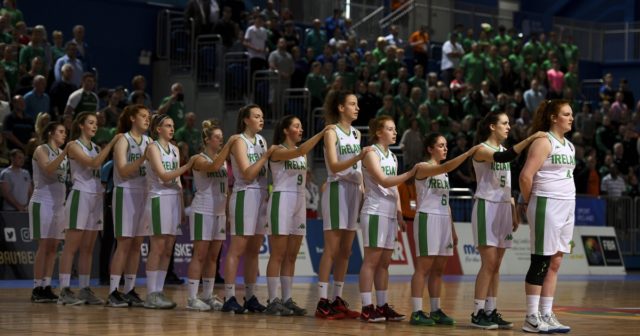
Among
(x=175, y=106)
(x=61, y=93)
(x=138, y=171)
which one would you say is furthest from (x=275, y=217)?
(x=175, y=106)

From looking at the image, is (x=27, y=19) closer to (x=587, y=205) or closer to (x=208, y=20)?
(x=208, y=20)

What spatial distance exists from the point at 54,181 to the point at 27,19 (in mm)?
11851

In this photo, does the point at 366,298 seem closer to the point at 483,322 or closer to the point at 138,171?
the point at 483,322

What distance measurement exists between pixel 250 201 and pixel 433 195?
219 centimetres

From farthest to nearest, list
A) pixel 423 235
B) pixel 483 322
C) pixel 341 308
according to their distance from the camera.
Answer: pixel 341 308 < pixel 423 235 < pixel 483 322

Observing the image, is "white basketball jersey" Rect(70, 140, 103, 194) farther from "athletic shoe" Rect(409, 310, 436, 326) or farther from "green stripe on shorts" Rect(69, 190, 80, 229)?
"athletic shoe" Rect(409, 310, 436, 326)

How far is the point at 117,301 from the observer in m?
14.1

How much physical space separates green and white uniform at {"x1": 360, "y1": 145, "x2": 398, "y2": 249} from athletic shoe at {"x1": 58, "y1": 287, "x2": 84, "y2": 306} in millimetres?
3966

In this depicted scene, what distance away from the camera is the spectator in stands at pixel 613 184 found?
92.7 feet

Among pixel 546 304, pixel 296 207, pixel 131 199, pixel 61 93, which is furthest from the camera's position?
pixel 61 93

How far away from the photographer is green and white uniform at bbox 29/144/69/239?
48.9 ft

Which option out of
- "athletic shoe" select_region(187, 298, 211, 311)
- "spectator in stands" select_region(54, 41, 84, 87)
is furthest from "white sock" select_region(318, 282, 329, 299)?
"spectator in stands" select_region(54, 41, 84, 87)

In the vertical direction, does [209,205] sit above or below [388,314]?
above

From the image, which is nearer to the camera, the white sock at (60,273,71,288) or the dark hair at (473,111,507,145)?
the dark hair at (473,111,507,145)
